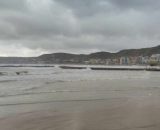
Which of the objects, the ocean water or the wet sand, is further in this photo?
the ocean water

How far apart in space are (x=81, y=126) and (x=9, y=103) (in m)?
6.29

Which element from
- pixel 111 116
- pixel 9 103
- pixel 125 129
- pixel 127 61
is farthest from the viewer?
pixel 127 61

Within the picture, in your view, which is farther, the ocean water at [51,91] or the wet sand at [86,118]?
the ocean water at [51,91]

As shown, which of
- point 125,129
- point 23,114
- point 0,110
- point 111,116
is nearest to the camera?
point 125,129

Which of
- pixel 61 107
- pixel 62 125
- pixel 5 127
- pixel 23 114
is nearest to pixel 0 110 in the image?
pixel 23 114

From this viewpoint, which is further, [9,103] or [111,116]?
[9,103]

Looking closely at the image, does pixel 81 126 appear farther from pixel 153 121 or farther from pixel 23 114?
pixel 23 114

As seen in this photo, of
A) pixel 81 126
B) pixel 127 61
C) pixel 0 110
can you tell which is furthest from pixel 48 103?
pixel 127 61

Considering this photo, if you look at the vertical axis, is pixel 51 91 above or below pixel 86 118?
below

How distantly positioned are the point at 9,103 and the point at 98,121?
5986mm

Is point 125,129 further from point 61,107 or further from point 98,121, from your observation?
point 61,107

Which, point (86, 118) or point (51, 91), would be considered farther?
point (51, 91)

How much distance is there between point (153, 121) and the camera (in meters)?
9.12

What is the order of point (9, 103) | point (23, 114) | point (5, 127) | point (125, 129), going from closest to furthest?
point (125, 129)
point (5, 127)
point (23, 114)
point (9, 103)
